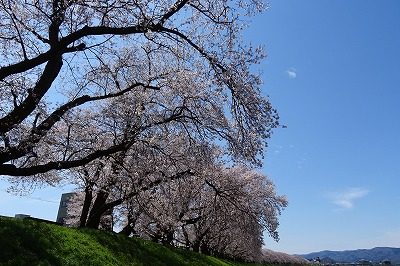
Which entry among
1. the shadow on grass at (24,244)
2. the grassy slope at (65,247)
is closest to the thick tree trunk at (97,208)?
the grassy slope at (65,247)

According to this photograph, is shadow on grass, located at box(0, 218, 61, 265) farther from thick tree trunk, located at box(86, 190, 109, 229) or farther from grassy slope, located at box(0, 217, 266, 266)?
thick tree trunk, located at box(86, 190, 109, 229)

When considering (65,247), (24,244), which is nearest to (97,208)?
(65,247)

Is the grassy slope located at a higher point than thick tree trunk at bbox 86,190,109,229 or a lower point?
lower

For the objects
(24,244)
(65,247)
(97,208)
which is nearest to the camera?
(24,244)

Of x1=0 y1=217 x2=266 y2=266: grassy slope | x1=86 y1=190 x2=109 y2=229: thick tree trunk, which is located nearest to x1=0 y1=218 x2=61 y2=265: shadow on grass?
x1=0 y1=217 x2=266 y2=266: grassy slope

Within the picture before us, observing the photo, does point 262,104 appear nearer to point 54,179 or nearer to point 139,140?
point 139,140

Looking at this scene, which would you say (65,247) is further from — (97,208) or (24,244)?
(97,208)

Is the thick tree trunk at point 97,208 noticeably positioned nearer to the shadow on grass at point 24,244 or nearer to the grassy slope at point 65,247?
the grassy slope at point 65,247

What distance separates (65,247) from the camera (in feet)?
52.2

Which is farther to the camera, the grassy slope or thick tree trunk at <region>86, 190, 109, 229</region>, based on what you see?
thick tree trunk at <region>86, 190, 109, 229</region>

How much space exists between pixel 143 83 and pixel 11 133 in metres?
5.27

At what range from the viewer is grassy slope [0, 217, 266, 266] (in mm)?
13644

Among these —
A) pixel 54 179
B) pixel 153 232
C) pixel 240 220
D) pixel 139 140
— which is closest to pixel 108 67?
pixel 139 140

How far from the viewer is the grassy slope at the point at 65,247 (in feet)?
44.8
